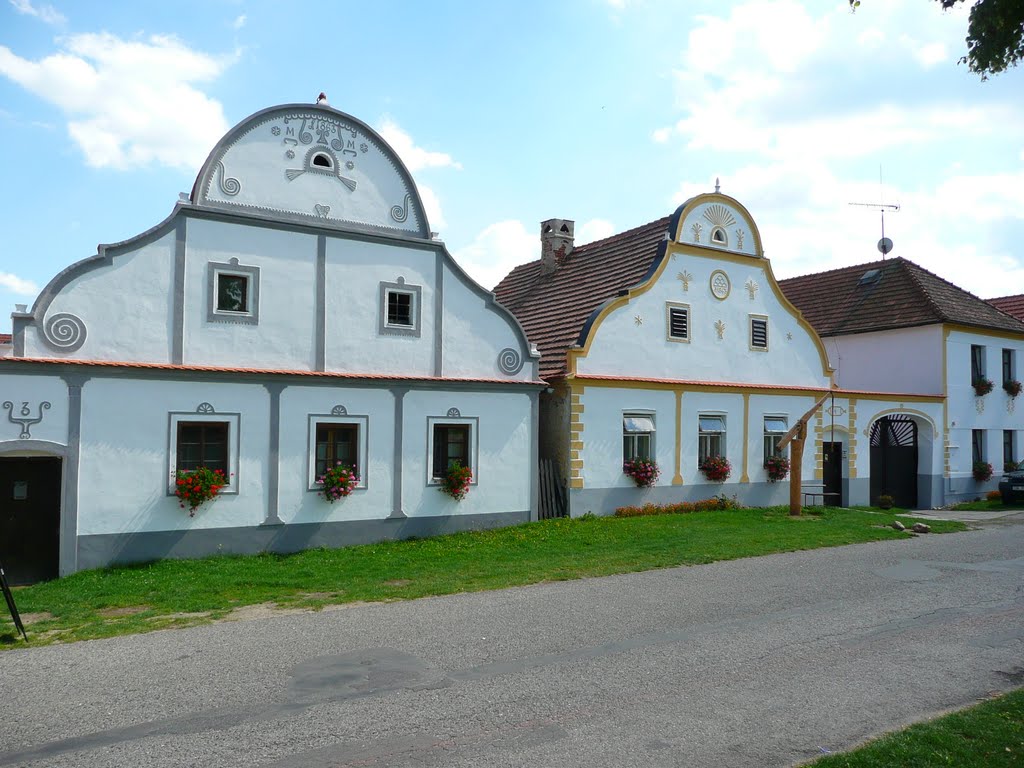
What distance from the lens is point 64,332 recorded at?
13.5 m

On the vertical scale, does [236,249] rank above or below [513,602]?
above

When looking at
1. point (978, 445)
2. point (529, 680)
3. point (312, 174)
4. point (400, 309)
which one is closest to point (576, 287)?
point (400, 309)

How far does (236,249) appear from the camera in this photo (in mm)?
15289

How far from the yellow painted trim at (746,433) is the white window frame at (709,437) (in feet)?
2.23

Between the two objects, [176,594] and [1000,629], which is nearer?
[1000,629]

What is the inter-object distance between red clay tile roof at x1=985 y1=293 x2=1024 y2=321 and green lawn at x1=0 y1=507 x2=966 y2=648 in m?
20.3

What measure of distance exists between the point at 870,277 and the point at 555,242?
12447mm

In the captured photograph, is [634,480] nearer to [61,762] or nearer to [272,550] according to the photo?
[272,550]

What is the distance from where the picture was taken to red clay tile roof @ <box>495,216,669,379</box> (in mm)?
21453

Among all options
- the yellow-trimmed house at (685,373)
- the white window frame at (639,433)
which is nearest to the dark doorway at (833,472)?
the yellow-trimmed house at (685,373)

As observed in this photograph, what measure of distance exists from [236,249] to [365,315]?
2.69 meters

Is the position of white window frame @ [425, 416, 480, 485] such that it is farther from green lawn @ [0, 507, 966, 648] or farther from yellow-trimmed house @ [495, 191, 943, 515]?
yellow-trimmed house @ [495, 191, 943, 515]

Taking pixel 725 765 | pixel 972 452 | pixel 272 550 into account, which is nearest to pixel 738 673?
pixel 725 765

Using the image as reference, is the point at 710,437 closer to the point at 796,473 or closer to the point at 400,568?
the point at 796,473
